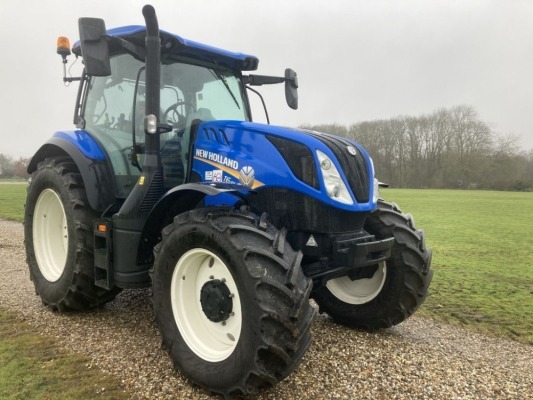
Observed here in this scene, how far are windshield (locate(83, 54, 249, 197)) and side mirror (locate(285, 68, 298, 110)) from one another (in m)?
0.64

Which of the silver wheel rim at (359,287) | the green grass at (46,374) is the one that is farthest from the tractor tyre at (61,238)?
the silver wheel rim at (359,287)

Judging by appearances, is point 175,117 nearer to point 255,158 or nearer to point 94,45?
point 94,45

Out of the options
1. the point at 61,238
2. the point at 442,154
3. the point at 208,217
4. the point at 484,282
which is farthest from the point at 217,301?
the point at 442,154

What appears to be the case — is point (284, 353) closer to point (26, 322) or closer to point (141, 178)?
→ point (141, 178)

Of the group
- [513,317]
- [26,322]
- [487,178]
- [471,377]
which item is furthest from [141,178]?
[487,178]

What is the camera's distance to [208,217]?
9.61ft

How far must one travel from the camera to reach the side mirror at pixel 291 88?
16.0ft

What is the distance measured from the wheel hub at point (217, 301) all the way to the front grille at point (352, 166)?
4.01ft

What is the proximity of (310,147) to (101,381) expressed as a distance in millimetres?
2243

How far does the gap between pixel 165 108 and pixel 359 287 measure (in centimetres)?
254

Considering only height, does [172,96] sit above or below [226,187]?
above

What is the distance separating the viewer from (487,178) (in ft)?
186

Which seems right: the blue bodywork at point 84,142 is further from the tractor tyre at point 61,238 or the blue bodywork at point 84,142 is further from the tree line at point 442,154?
the tree line at point 442,154

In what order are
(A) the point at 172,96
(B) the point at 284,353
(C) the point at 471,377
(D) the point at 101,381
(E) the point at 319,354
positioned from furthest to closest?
1. (A) the point at 172,96
2. (E) the point at 319,354
3. (C) the point at 471,377
4. (D) the point at 101,381
5. (B) the point at 284,353
